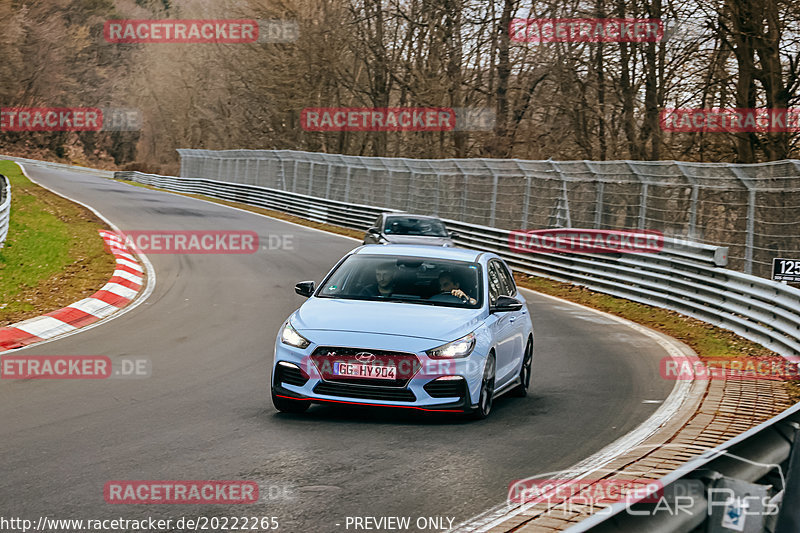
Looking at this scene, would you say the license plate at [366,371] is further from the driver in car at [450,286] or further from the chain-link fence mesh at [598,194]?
the chain-link fence mesh at [598,194]

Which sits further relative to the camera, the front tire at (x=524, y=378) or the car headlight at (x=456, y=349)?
the front tire at (x=524, y=378)

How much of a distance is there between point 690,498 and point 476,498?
2.90 meters

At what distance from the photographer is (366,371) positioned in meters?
8.32

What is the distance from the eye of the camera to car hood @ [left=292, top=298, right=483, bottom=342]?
8570 millimetres

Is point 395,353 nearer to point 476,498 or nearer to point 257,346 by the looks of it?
point 476,498

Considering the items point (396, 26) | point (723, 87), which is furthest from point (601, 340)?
point (396, 26)

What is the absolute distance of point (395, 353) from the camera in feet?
27.3

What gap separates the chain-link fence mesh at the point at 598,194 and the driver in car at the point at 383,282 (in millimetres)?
8371

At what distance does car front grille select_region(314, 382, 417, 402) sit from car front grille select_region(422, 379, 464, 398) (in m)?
0.16

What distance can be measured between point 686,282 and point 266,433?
13.0m

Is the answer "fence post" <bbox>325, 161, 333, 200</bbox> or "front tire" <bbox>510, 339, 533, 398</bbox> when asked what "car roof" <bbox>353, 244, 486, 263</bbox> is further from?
"fence post" <bbox>325, 161, 333, 200</bbox>

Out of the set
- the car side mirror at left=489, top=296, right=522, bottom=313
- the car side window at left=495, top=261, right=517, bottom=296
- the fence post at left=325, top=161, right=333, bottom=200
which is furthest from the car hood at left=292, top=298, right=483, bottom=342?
the fence post at left=325, top=161, right=333, bottom=200

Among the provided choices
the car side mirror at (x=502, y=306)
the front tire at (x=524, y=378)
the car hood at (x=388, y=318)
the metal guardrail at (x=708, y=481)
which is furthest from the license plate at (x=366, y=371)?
the metal guardrail at (x=708, y=481)

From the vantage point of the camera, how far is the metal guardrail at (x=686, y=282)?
14.3m
